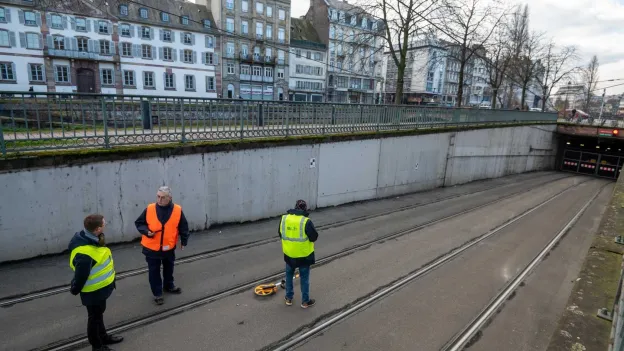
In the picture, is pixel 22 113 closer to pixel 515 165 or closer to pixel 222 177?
pixel 222 177

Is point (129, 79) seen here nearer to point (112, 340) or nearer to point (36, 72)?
point (36, 72)

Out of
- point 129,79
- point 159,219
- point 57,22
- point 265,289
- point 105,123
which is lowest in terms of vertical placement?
point 265,289

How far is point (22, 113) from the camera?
6688 millimetres

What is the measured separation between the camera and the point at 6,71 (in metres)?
35.2

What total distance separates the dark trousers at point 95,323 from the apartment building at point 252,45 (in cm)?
4566

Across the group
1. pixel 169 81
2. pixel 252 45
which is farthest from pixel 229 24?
pixel 169 81

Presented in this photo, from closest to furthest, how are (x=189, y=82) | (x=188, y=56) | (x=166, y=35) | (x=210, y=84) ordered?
1. (x=166, y=35)
2. (x=188, y=56)
3. (x=189, y=82)
4. (x=210, y=84)

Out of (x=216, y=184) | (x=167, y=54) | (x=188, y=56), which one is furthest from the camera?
(x=188, y=56)

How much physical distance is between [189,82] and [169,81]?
2.47m

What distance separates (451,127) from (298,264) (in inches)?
602

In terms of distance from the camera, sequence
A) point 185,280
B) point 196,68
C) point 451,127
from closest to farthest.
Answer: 1. point 185,280
2. point 451,127
3. point 196,68

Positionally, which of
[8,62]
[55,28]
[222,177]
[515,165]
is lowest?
[515,165]

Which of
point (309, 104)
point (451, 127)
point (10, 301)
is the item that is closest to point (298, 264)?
point (10, 301)

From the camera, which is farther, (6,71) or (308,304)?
(6,71)
